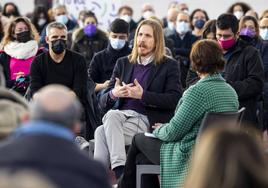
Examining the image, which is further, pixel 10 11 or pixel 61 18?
pixel 10 11

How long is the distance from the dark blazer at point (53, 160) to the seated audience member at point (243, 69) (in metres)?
5.34

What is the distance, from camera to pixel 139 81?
8.80 meters

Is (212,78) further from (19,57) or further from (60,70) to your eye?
(19,57)

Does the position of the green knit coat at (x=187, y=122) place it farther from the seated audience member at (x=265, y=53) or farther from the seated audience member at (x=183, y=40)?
the seated audience member at (x=183, y=40)

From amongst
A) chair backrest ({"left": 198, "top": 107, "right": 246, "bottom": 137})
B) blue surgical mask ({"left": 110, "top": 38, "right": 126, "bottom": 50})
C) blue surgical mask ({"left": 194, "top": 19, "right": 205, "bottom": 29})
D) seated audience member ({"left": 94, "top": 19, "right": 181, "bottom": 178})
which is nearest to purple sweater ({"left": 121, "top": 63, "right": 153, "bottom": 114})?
seated audience member ({"left": 94, "top": 19, "right": 181, "bottom": 178})

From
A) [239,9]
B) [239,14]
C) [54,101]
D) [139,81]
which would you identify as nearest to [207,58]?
[139,81]

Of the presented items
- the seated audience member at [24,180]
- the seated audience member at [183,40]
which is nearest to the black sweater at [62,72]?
the seated audience member at [183,40]

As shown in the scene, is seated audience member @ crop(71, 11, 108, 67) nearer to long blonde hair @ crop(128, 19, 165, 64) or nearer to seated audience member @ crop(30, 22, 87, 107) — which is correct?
seated audience member @ crop(30, 22, 87, 107)

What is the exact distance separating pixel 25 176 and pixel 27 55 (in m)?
6.99

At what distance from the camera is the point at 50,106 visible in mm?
3729

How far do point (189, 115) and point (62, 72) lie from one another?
2.35m

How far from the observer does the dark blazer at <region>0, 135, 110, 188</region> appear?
3.58m

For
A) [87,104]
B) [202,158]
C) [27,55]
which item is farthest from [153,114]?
[202,158]

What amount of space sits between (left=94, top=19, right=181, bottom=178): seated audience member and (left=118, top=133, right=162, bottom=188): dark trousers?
1.48ft
